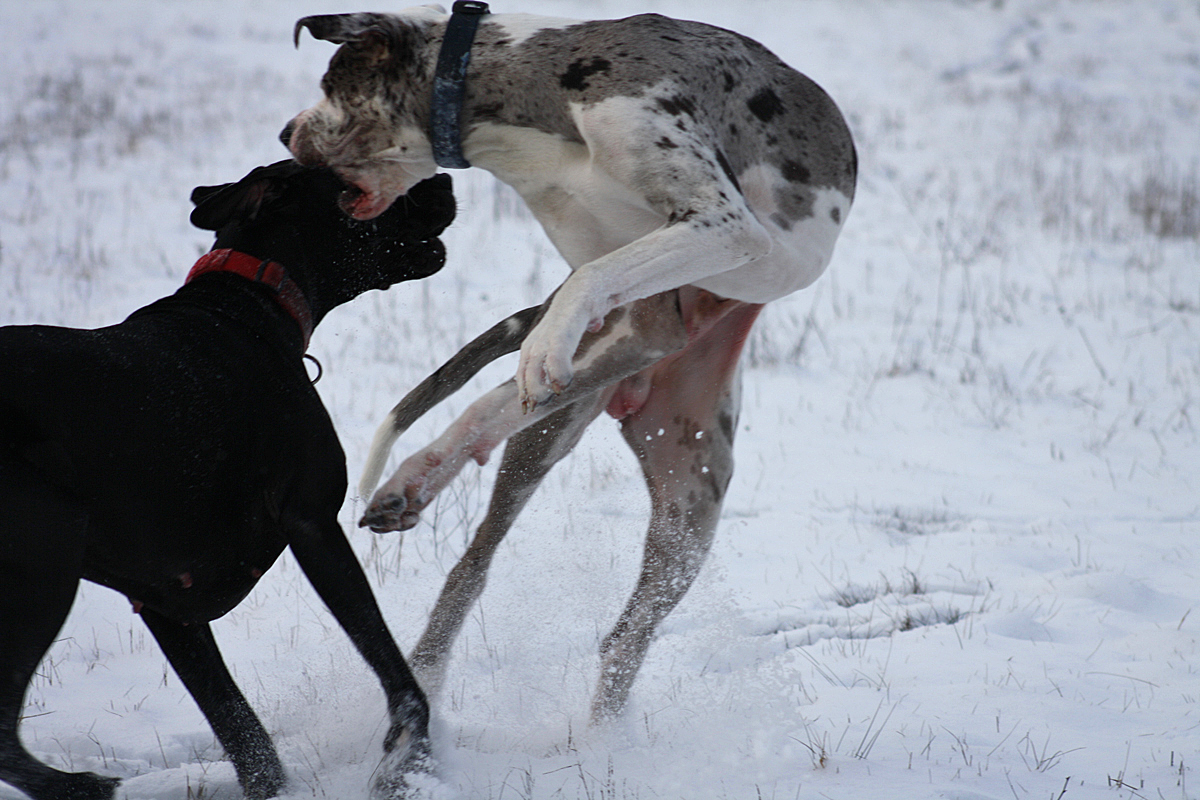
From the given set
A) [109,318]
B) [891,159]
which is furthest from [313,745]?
[891,159]

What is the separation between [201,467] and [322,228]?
808mm

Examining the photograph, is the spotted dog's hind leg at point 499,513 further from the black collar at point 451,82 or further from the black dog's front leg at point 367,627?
the black collar at point 451,82

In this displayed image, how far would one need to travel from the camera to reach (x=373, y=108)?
2.55m

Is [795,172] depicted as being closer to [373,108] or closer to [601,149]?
[601,149]

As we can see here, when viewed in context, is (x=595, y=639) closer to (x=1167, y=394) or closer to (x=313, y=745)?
(x=313, y=745)

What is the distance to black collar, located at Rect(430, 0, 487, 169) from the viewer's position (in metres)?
2.44

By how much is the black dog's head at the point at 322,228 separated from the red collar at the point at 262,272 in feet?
0.13

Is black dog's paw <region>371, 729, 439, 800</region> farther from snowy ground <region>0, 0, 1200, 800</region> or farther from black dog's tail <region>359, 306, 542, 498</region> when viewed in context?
black dog's tail <region>359, 306, 542, 498</region>

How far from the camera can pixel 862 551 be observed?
4.17 meters

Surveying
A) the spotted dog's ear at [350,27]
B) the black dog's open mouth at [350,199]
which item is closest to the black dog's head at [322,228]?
the black dog's open mouth at [350,199]

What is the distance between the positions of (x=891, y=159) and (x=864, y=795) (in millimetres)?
9546

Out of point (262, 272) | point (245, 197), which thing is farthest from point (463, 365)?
point (245, 197)

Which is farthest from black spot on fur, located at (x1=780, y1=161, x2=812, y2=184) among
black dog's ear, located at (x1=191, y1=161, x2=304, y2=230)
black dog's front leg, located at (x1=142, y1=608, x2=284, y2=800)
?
black dog's front leg, located at (x1=142, y1=608, x2=284, y2=800)

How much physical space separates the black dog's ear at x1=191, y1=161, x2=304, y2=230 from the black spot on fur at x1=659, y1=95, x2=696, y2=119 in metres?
1.09
